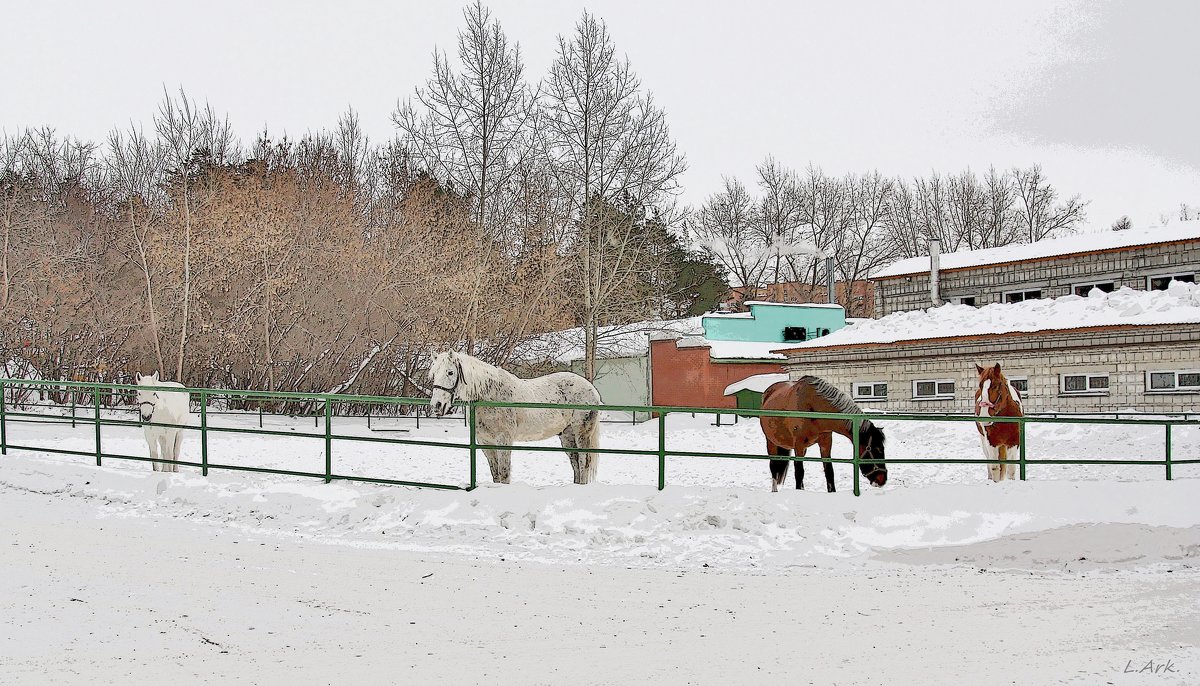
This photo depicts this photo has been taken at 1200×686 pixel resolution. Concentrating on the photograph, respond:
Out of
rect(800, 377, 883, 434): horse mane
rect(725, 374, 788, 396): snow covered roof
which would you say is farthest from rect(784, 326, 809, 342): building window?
rect(800, 377, 883, 434): horse mane

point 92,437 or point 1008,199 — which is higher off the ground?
point 1008,199

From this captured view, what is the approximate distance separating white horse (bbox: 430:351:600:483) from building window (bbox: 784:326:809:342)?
79.9 ft

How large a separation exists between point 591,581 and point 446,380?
383 centimetres

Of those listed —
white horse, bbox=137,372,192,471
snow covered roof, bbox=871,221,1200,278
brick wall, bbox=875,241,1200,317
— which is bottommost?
white horse, bbox=137,372,192,471

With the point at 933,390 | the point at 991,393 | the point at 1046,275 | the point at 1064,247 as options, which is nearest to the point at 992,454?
the point at 991,393

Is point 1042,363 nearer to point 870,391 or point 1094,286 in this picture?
point 870,391

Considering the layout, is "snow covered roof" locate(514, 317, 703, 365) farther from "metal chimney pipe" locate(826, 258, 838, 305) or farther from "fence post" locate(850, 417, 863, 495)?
"fence post" locate(850, 417, 863, 495)

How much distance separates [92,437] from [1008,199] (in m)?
52.8

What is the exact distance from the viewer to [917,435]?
77.5ft

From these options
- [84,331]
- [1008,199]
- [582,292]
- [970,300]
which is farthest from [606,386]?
[1008,199]

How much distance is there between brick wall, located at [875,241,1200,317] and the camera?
1027 inches

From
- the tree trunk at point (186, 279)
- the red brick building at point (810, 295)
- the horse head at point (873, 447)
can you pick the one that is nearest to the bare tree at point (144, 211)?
the tree trunk at point (186, 279)

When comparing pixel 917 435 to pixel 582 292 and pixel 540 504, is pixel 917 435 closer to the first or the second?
pixel 582 292

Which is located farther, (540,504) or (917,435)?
(917,435)
